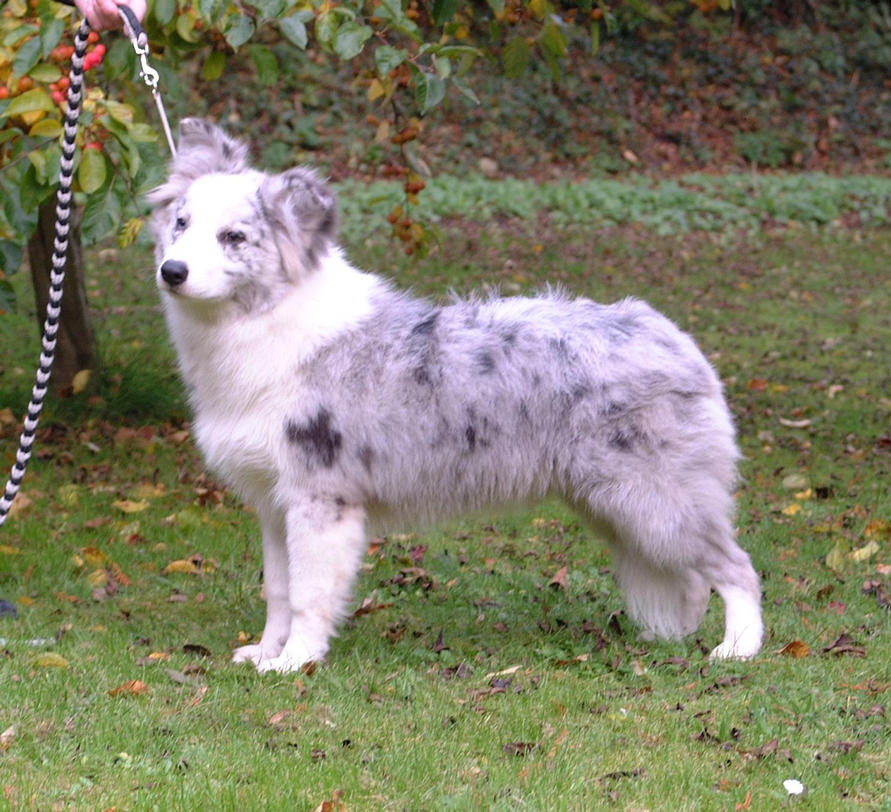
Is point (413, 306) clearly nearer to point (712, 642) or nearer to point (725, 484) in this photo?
point (725, 484)

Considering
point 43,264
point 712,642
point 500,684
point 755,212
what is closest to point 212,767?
point 500,684

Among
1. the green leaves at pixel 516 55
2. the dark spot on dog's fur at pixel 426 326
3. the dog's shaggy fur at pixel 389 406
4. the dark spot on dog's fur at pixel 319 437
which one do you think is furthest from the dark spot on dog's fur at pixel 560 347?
the green leaves at pixel 516 55

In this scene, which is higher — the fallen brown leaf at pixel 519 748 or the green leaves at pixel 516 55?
the green leaves at pixel 516 55

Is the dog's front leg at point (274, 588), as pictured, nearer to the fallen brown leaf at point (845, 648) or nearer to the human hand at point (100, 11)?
the human hand at point (100, 11)

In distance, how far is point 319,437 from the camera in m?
4.66

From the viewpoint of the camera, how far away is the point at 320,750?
152 inches

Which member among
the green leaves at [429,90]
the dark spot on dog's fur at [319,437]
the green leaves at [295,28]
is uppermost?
the green leaves at [295,28]

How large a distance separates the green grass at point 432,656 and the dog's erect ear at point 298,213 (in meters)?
1.40

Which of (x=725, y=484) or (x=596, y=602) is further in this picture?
(x=596, y=602)

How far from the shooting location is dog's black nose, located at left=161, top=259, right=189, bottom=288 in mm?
4316

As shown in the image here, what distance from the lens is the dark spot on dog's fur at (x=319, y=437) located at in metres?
4.65

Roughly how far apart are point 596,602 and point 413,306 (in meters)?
1.67

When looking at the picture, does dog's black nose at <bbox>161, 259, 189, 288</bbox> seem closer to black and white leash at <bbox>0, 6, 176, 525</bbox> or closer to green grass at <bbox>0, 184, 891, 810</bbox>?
black and white leash at <bbox>0, 6, 176, 525</bbox>

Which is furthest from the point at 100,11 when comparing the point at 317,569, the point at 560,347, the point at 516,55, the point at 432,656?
→ the point at 432,656
